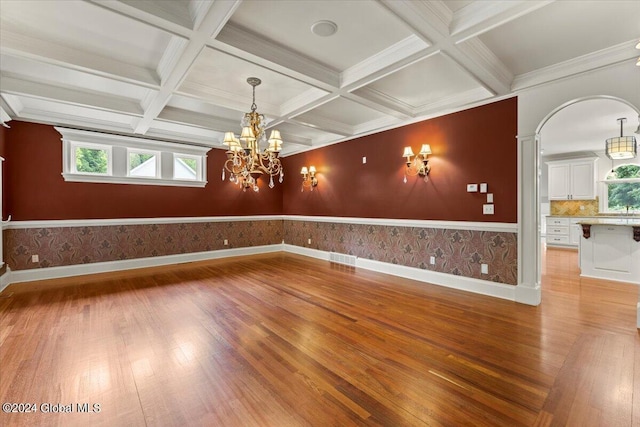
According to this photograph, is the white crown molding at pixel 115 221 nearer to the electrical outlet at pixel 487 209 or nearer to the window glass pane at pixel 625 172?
the electrical outlet at pixel 487 209

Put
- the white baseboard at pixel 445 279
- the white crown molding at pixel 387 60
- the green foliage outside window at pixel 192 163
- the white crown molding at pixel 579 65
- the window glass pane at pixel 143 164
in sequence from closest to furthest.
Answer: the white crown molding at pixel 387 60, the white crown molding at pixel 579 65, the white baseboard at pixel 445 279, the window glass pane at pixel 143 164, the green foliage outside window at pixel 192 163

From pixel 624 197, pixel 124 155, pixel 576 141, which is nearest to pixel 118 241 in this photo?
pixel 124 155

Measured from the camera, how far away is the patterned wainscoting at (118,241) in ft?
15.4

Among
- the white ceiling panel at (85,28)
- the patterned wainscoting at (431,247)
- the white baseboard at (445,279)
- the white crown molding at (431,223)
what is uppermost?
the white ceiling panel at (85,28)

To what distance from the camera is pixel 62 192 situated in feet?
16.4

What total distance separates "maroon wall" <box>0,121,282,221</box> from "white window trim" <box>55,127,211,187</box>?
10 cm

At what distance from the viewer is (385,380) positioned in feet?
6.68

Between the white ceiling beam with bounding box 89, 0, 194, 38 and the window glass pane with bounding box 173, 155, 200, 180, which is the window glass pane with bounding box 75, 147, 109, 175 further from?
the white ceiling beam with bounding box 89, 0, 194, 38

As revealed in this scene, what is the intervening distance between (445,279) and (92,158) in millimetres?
6697

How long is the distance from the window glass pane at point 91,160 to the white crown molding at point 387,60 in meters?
4.93

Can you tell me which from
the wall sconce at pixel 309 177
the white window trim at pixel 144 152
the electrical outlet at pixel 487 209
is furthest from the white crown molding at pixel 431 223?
the white window trim at pixel 144 152

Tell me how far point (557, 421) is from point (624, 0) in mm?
3159

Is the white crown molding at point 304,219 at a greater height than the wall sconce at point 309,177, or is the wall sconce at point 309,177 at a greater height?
the wall sconce at point 309,177

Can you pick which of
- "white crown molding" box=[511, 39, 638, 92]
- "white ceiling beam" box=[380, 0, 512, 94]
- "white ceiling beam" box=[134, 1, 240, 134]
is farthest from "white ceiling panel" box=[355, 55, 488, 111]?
"white ceiling beam" box=[134, 1, 240, 134]
